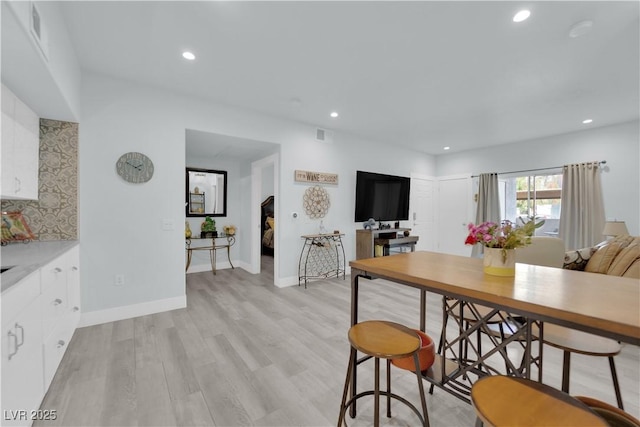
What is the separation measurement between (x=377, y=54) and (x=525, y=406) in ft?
8.79

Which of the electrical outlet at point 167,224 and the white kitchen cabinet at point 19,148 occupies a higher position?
the white kitchen cabinet at point 19,148

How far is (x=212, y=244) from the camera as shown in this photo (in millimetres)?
5199

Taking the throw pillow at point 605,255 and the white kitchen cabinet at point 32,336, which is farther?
the throw pillow at point 605,255

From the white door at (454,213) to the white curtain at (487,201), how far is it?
0.28 meters

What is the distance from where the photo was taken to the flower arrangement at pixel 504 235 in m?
1.26

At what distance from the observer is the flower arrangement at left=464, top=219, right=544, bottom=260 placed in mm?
1261

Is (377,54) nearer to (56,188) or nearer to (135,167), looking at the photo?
(135,167)

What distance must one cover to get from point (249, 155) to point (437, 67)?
331 centimetres

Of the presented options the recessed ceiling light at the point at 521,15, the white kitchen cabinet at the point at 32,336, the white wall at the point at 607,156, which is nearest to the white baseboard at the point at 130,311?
the white kitchen cabinet at the point at 32,336

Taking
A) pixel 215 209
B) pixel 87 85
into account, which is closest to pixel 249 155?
pixel 215 209

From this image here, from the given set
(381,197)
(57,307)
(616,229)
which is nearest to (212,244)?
(57,307)

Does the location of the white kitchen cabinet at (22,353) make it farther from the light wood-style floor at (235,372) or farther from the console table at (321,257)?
the console table at (321,257)

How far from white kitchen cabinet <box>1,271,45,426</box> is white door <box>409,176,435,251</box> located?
6.02 m

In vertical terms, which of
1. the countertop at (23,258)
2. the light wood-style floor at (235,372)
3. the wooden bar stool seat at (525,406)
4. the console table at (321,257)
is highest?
the countertop at (23,258)
